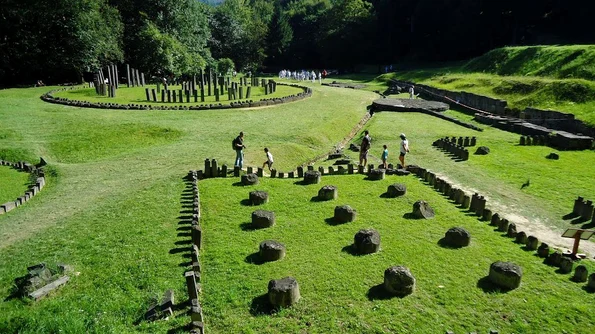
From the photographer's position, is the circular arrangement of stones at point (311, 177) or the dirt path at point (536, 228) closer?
the dirt path at point (536, 228)

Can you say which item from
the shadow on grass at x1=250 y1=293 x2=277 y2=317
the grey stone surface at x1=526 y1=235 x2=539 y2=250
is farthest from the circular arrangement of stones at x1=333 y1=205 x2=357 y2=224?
the grey stone surface at x1=526 y1=235 x2=539 y2=250

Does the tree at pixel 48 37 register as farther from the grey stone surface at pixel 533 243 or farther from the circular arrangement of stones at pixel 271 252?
the grey stone surface at pixel 533 243

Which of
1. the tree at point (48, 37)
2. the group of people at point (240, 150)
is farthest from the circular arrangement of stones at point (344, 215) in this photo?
the tree at point (48, 37)

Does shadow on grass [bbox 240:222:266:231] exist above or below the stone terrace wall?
above

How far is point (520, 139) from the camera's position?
81.3 ft

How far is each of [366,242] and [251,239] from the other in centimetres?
313

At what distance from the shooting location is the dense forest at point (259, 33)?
140 feet

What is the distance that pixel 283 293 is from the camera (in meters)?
8.67

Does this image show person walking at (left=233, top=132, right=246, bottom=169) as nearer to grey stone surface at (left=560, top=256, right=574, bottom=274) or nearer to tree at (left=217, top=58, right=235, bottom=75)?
grey stone surface at (left=560, top=256, right=574, bottom=274)

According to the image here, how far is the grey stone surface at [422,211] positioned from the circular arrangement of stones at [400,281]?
14.3ft

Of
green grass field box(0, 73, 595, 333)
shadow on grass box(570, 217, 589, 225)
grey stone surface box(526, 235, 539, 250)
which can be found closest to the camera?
green grass field box(0, 73, 595, 333)

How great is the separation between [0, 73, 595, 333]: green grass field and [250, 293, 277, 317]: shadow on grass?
0.13 meters

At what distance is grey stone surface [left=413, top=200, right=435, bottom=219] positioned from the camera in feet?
43.1

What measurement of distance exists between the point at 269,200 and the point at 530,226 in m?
8.35
